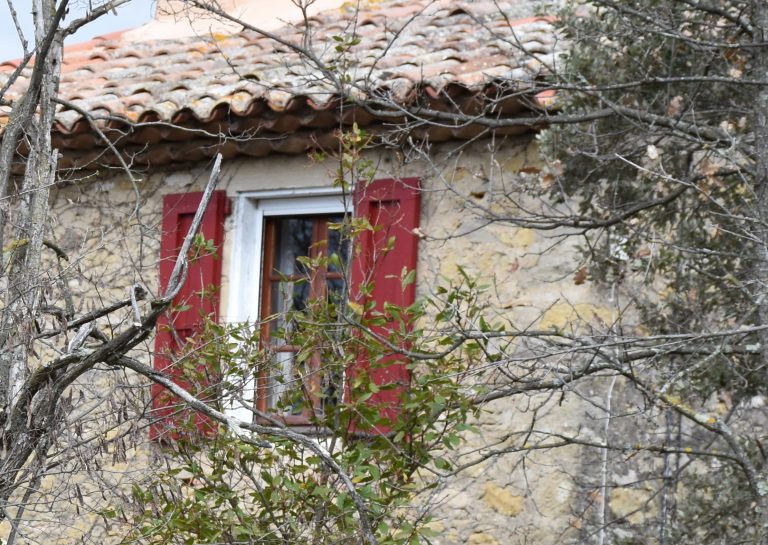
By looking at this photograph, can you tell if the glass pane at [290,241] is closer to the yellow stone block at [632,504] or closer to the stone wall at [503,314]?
the stone wall at [503,314]

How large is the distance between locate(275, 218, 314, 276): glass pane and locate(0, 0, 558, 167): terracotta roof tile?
0.47m

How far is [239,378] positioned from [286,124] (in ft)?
6.03

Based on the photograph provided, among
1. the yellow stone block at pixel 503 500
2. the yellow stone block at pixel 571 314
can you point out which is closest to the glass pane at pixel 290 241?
the yellow stone block at pixel 571 314

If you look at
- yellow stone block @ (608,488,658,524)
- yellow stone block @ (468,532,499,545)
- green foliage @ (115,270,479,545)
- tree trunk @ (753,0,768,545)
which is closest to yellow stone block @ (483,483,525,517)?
yellow stone block @ (468,532,499,545)

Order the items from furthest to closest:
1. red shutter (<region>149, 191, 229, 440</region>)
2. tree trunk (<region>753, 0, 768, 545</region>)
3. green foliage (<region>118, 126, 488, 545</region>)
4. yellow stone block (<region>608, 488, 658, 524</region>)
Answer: red shutter (<region>149, 191, 229, 440</region>) → yellow stone block (<region>608, 488, 658, 524</region>) → green foliage (<region>118, 126, 488, 545</region>) → tree trunk (<region>753, 0, 768, 545</region>)

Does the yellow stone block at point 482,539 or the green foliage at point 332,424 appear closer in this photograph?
the green foliage at point 332,424

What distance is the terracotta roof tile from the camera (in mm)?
5336

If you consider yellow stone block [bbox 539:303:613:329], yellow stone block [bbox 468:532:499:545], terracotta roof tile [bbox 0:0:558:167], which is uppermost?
terracotta roof tile [bbox 0:0:558:167]

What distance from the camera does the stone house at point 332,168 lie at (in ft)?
17.1

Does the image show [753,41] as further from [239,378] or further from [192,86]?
[192,86]

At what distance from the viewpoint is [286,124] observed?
5738mm

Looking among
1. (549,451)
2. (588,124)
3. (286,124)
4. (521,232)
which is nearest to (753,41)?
(588,124)

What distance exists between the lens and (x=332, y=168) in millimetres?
5977

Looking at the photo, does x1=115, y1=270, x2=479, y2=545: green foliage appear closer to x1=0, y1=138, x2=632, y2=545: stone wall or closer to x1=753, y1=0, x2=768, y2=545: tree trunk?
x1=0, y1=138, x2=632, y2=545: stone wall
